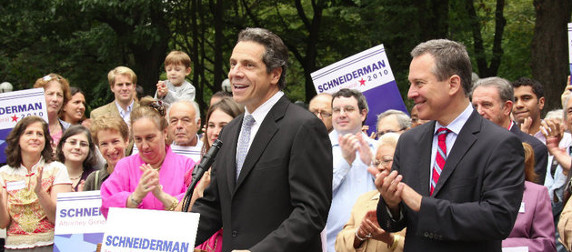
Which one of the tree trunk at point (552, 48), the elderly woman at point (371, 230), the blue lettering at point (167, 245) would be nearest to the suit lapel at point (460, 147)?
the elderly woman at point (371, 230)

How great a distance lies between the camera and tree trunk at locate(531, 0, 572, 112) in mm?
12711

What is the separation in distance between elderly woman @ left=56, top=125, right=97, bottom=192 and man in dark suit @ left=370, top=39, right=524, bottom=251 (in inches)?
164

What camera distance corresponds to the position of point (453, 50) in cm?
381

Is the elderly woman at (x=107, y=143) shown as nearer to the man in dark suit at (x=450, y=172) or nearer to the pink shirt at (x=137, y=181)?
the pink shirt at (x=137, y=181)

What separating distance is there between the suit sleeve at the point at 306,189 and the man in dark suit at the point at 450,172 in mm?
320

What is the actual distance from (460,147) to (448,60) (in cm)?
44

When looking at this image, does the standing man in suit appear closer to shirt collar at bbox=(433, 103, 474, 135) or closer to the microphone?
the microphone

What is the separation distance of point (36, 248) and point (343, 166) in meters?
2.86

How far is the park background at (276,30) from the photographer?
15.7 metres

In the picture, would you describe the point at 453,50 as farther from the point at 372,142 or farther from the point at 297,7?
the point at 297,7

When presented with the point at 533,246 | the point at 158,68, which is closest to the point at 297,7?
the point at 158,68

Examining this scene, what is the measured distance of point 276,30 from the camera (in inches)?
903

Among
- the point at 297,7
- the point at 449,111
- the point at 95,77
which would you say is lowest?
the point at 449,111

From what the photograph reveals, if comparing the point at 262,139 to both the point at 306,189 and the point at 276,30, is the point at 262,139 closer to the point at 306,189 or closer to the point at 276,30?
the point at 306,189
